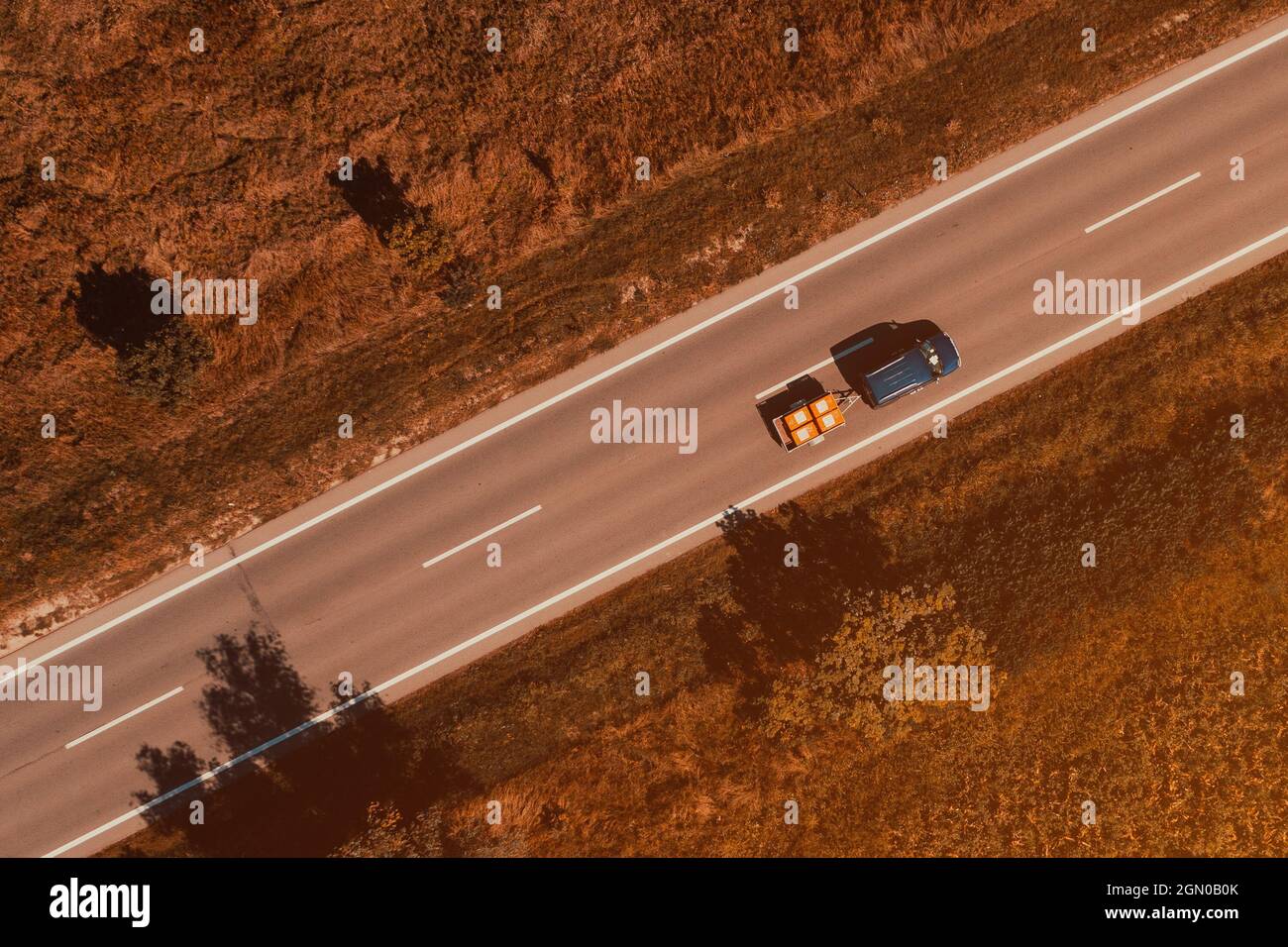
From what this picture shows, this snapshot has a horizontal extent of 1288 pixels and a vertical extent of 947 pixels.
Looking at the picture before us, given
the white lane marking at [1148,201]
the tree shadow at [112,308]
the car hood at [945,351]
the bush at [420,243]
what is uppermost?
the white lane marking at [1148,201]

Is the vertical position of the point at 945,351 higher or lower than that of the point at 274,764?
higher

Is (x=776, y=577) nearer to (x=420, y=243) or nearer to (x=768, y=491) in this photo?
(x=768, y=491)

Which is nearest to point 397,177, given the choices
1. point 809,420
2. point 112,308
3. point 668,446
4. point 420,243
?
point 420,243

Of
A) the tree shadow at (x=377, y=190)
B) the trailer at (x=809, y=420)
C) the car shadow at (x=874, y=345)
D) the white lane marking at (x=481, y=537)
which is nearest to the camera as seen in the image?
the tree shadow at (x=377, y=190)

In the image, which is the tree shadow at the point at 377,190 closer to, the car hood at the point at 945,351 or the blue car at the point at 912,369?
the blue car at the point at 912,369

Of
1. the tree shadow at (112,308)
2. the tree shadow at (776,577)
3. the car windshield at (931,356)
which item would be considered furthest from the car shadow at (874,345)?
the tree shadow at (112,308)

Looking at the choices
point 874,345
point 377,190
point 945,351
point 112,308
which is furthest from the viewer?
point 874,345

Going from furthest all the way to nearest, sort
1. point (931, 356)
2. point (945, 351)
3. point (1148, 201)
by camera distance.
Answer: point (1148, 201)
point (945, 351)
point (931, 356)

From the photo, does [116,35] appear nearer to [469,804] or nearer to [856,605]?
[469,804]

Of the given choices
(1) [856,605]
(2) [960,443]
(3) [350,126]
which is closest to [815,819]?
(1) [856,605]
